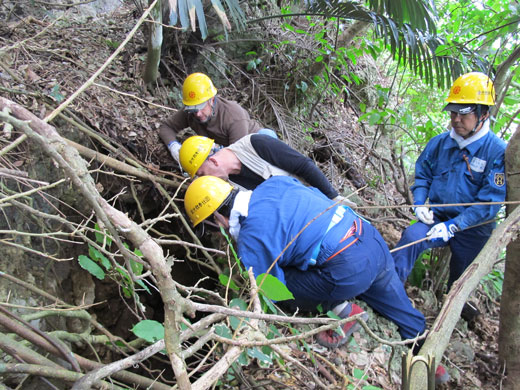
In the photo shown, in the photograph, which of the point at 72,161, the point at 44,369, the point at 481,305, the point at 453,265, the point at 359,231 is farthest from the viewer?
the point at 481,305

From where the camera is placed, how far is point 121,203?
3.41 meters

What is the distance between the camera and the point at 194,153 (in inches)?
124

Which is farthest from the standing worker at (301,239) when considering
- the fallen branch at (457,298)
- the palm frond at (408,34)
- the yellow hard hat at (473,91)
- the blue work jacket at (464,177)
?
the palm frond at (408,34)

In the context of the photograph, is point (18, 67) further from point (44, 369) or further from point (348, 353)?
point (348, 353)

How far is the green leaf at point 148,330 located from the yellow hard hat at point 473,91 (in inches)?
112

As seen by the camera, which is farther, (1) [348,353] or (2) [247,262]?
(1) [348,353]

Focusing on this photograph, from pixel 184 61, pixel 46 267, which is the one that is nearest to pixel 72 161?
pixel 46 267

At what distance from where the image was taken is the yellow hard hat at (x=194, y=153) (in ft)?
10.3

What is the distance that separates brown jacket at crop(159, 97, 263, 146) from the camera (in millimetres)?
3566

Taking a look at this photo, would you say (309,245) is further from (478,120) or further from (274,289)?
(478,120)

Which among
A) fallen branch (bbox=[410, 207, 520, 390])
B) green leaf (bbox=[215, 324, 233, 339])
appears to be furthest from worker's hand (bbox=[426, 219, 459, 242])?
green leaf (bbox=[215, 324, 233, 339])

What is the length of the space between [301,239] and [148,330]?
4.16 feet

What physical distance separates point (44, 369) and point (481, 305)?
3821mm

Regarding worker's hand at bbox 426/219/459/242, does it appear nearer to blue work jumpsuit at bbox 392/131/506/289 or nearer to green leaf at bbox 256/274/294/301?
blue work jumpsuit at bbox 392/131/506/289
